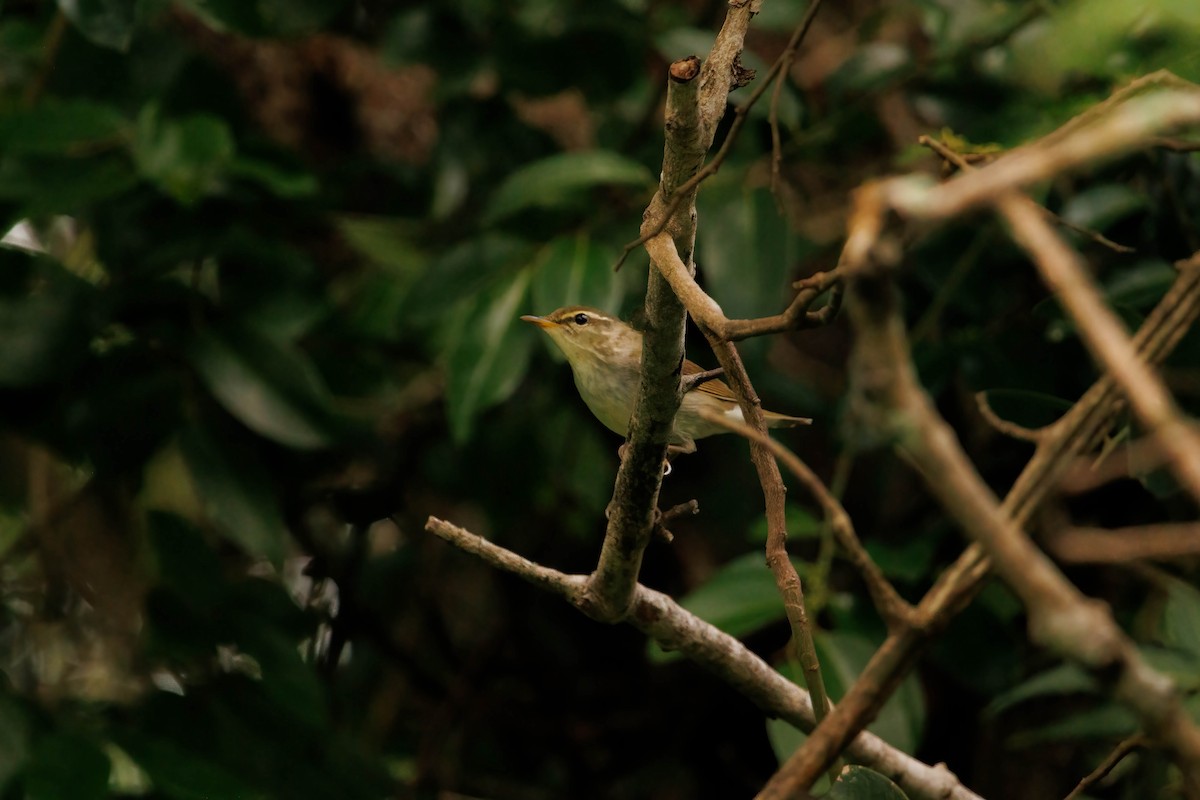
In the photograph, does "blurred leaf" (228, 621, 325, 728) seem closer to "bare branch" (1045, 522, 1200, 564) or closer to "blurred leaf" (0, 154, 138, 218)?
"blurred leaf" (0, 154, 138, 218)

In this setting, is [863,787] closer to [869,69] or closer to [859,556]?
[859,556]

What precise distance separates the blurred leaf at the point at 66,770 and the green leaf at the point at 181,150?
1408 mm

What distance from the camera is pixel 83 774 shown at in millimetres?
2617

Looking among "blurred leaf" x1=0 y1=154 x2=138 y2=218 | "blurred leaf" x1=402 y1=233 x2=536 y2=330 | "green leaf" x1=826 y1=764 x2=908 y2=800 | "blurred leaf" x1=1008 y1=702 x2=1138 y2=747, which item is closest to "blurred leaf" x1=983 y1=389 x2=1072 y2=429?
"blurred leaf" x1=1008 y1=702 x2=1138 y2=747

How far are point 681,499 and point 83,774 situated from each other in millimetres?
2159

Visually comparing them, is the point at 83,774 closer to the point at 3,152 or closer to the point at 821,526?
the point at 3,152

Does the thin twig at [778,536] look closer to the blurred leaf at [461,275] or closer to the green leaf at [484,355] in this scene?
the green leaf at [484,355]

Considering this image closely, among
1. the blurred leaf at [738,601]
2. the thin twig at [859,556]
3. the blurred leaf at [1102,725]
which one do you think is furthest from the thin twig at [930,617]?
the blurred leaf at [1102,725]

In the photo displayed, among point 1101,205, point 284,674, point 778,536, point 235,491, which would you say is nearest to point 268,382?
point 235,491

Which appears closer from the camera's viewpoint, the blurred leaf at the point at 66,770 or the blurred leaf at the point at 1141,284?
the blurred leaf at the point at 66,770

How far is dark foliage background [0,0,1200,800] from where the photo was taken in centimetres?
303

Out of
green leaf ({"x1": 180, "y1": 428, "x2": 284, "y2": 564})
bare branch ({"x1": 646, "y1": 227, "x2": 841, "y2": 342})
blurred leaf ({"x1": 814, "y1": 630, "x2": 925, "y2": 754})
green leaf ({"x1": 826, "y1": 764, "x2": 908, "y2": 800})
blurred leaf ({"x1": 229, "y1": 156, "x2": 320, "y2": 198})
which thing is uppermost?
blurred leaf ({"x1": 229, "y1": 156, "x2": 320, "y2": 198})

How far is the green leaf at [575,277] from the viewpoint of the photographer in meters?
→ 3.02

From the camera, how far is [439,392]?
433cm
